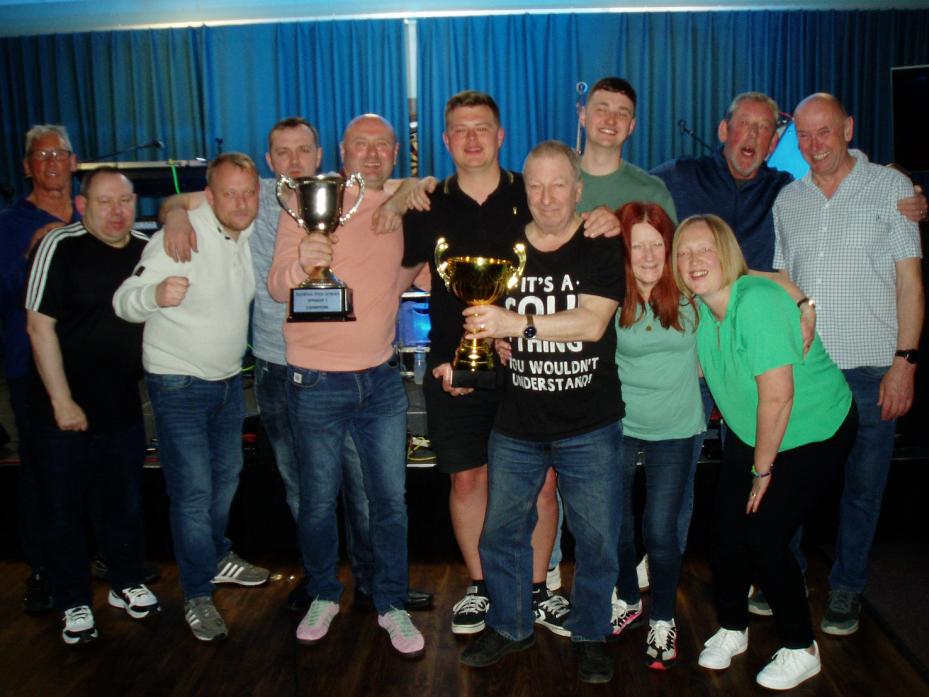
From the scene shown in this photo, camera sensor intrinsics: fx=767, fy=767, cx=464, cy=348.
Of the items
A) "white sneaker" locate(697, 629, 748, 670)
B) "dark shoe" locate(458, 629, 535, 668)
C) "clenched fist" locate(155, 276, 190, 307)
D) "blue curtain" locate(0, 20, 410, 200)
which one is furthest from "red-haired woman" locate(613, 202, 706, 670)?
"blue curtain" locate(0, 20, 410, 200)

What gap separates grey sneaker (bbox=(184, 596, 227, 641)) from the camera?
2420mm

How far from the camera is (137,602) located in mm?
2555

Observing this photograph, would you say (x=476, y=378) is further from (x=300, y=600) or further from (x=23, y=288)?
(x=23, y=288)

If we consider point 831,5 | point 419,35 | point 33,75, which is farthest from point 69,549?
point 831,5

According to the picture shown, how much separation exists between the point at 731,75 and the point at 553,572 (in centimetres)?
568

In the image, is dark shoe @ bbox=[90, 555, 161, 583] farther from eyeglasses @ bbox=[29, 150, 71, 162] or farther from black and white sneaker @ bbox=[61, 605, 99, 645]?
eyeglasses @ bbox=[29, 150, 71, 162]

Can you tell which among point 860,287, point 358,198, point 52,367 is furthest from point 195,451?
point 860,287

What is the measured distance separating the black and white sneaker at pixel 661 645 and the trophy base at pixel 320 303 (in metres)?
1.28

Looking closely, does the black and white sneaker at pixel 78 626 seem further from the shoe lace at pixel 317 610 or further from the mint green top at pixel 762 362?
the mint green top at pixel 762 362

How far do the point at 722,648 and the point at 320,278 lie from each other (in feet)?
5.15

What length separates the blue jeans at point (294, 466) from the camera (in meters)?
2.50

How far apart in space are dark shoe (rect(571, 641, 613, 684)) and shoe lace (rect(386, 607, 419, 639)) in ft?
1.66

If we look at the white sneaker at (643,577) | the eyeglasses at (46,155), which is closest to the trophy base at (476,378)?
the white sneaker at (643,577)

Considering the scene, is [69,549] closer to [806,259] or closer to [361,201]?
[361,201]
